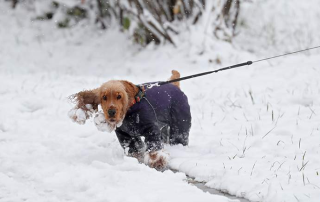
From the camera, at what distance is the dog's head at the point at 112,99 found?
327 centimetres

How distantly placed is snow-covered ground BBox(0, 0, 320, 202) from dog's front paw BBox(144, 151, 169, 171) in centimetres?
9

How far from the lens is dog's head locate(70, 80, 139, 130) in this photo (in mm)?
3266

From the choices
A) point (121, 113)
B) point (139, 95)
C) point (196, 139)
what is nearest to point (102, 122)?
point (121, 113)

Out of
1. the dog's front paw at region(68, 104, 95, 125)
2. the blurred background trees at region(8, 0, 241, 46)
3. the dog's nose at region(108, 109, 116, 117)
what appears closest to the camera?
the dog's nose at region(108, 109, 116, 117)

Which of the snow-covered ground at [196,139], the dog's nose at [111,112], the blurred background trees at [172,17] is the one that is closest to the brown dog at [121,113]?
the dog's nose at [111,112]

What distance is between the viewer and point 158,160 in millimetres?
3463

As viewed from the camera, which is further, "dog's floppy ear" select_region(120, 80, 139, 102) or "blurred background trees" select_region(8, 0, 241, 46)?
"blurred background trees" select_region(8, 0, 241, 46)

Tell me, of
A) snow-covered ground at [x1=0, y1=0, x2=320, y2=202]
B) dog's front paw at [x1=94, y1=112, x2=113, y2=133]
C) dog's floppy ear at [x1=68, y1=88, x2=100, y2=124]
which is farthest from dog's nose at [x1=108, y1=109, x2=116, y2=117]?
snow-covered ground at [x1=0, y1=0, x2=320, y2=202]

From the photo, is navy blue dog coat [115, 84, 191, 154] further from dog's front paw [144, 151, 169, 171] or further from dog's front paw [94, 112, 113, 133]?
dog's front paw [94, 112, 113, 133]

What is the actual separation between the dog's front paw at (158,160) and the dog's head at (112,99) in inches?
15.5

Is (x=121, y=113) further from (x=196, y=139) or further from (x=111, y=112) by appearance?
(x=196, y=139)

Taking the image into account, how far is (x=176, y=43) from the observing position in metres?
9.43

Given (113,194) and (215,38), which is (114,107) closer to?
(113,194)

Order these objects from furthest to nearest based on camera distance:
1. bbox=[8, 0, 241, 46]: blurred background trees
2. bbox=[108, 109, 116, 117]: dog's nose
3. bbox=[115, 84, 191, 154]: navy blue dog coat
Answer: bbox=[8, 0, 241, 46]: blurred background trees < bbox=[115, 84, 191, 154]: navy blue dog coat < bbox=[108, 109, 116, 117]: dog's nose
